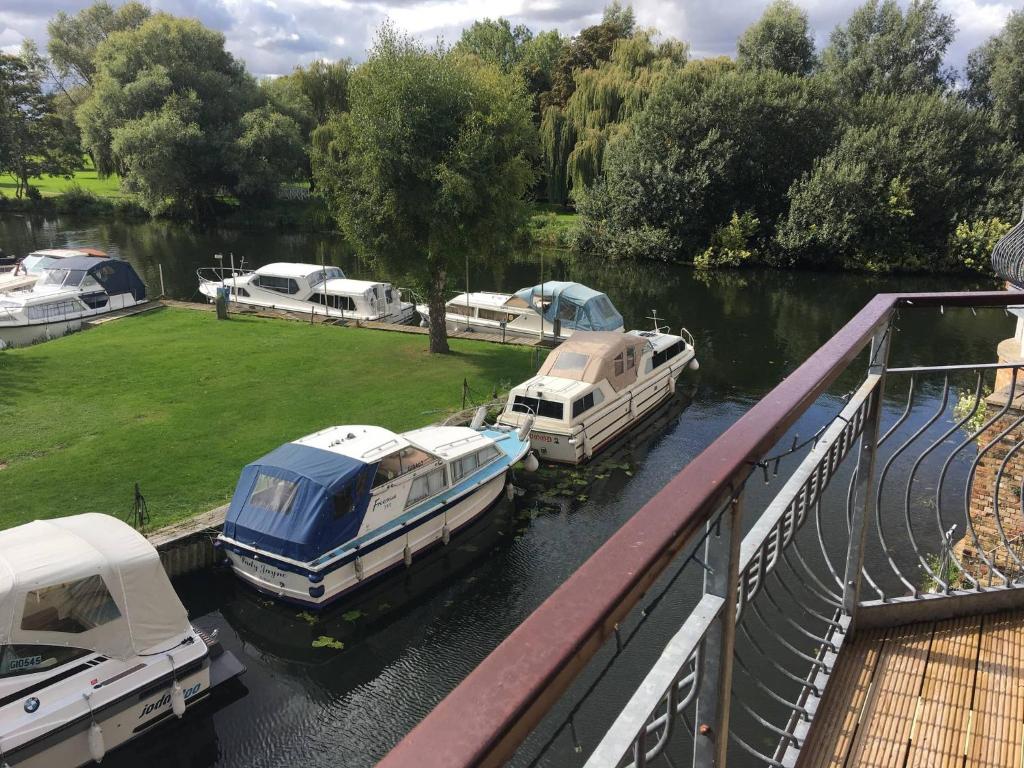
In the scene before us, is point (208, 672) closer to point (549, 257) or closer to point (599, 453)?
point (599, 453)

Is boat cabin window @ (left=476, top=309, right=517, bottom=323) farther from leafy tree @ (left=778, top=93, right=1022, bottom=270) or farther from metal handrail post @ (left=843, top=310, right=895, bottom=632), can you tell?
leafy tree @ (left=778, top=93, right=1022, bottom=270)

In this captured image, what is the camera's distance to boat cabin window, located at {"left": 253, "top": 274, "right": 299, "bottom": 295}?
93.4 ft

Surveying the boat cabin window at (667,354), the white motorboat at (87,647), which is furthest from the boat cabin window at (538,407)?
the white motorboat at (87,647)

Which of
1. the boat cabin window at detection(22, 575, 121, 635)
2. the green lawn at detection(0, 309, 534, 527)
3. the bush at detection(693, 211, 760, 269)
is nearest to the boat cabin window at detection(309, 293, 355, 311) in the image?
the green lawn at detection(0, 309, 534, 527)

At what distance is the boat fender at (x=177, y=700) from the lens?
8.98 meters

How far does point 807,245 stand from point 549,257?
14.1 meters

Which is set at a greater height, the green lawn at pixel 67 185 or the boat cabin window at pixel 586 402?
the green lawn at pixel 67 185

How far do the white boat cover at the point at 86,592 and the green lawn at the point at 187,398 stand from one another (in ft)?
10.6

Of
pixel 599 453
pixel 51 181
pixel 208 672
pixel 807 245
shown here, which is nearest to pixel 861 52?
pixel 807 245

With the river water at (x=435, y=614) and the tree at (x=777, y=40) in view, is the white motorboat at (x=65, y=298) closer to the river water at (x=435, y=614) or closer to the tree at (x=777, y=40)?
the river water at (x=435, y=614)

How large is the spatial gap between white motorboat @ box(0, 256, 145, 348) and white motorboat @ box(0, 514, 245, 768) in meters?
18.3

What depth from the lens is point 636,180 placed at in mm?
42156

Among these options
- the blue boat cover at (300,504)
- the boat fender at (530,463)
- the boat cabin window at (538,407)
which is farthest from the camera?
the boat cabin window at (538,407)

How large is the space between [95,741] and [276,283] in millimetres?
22296
